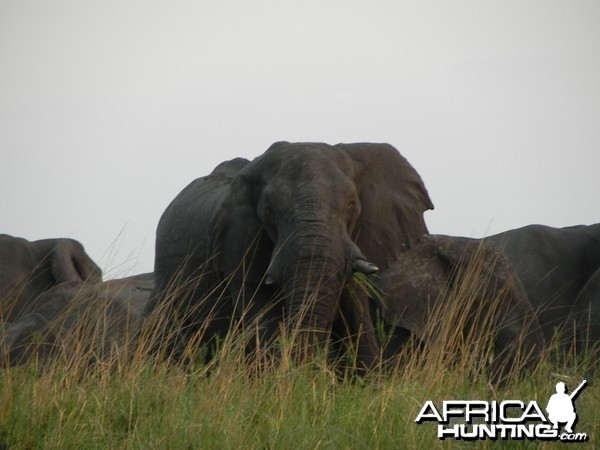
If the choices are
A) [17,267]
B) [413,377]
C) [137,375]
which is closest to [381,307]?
[413,377]

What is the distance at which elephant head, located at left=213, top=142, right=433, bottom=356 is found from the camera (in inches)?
411

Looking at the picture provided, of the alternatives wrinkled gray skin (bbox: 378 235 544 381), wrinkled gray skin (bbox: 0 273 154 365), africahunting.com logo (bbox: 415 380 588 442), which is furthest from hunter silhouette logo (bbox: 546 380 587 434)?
wrinkled gray skin (bbox: 0 273 154 365)

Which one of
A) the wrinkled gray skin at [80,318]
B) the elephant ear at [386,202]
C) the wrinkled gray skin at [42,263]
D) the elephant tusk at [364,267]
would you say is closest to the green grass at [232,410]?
the elephant tusk at [364,267]

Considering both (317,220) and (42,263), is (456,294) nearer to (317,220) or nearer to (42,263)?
(317,220)

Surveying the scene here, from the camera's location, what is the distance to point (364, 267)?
34.0ft

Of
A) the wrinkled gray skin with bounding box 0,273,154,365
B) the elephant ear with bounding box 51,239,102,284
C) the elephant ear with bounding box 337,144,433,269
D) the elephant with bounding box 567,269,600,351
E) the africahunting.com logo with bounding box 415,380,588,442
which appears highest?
the elephant ear with bounding box 337,144,433,269

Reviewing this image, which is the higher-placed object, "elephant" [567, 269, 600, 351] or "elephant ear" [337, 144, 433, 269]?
"elephant ear" [337, 144, 433, 269]

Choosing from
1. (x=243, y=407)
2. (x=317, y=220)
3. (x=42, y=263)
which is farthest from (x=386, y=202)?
(x=42, y=263)

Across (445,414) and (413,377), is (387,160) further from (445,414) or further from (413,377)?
(445,414)

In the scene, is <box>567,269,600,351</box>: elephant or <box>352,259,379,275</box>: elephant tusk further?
<box>567,269,600,351</box>: elephant

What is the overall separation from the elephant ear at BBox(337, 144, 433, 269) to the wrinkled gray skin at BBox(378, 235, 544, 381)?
0.44 ft

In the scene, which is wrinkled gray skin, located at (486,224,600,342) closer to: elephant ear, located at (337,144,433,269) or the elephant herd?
the elephant herd

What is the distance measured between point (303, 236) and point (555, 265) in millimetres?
4349

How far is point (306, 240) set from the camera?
10477 mm
